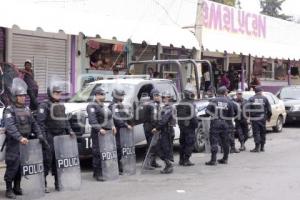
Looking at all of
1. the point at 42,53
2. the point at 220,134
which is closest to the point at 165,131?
the point at 220,134

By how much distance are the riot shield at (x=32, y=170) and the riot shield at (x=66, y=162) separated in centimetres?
48

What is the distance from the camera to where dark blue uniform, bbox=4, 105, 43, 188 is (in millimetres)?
7980

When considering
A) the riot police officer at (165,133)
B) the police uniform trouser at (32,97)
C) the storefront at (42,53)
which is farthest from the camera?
the storefront at (42,53)

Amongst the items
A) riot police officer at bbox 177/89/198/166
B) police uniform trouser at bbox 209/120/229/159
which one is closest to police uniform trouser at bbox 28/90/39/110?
riot police officer at bbox 177/89/198/166

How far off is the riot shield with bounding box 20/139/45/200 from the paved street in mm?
246

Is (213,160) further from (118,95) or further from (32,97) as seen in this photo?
(32,97)

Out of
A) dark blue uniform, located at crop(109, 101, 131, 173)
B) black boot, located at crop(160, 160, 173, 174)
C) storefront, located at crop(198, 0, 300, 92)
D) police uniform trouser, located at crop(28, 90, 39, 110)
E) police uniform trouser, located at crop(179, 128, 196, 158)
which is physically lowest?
black boot, located at crop(160, 160, 173, 174)

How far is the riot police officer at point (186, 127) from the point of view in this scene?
11.3m

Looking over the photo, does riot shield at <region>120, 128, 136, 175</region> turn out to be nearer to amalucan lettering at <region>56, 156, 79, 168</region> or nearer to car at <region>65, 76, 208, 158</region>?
car at <region>65, 76, 208, 158</region>

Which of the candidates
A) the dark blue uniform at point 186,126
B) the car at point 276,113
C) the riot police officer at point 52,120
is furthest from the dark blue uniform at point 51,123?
the car at point 276,113

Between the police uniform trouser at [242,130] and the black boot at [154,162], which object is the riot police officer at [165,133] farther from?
the police uniform trouser at [242,130]

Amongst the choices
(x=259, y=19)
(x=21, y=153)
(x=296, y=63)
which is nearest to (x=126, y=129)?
(x=21, y=153)

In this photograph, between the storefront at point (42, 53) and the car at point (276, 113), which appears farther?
the car at point (276, 113)

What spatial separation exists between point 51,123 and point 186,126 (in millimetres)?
3458
